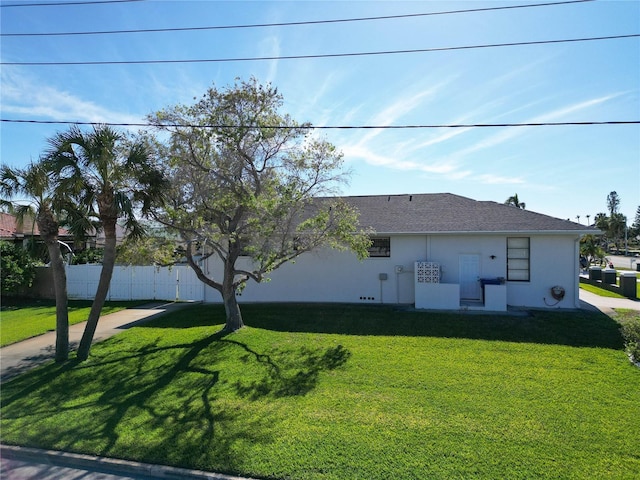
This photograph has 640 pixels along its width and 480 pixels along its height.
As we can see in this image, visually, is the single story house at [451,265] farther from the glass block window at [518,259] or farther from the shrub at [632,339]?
the shrub at [632,339]

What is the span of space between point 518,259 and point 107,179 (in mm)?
13444

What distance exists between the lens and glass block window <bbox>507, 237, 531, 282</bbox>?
1407 cm

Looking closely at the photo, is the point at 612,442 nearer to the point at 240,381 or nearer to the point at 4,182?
the point at 240,381

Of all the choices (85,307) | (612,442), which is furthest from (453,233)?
(85,307)

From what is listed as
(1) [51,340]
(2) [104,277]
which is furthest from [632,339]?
(1) [51,340]

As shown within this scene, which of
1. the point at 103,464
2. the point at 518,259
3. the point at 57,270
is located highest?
the point at 518,259

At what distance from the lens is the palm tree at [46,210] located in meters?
8.91

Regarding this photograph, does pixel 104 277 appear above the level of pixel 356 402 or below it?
above

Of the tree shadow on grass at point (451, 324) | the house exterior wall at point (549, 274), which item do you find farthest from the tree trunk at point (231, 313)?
the house exterior wall at point (549, 274)

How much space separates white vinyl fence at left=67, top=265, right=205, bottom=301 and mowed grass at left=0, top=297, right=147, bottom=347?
3.10ft

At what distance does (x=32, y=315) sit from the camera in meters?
16.1

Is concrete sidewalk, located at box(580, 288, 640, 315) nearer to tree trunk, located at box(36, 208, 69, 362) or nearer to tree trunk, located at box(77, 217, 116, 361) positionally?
tree trunk, located at box(77, 217, 116, 361)

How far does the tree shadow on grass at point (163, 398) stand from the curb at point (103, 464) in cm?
10

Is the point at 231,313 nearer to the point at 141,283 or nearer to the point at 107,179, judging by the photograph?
the point at 107,179
